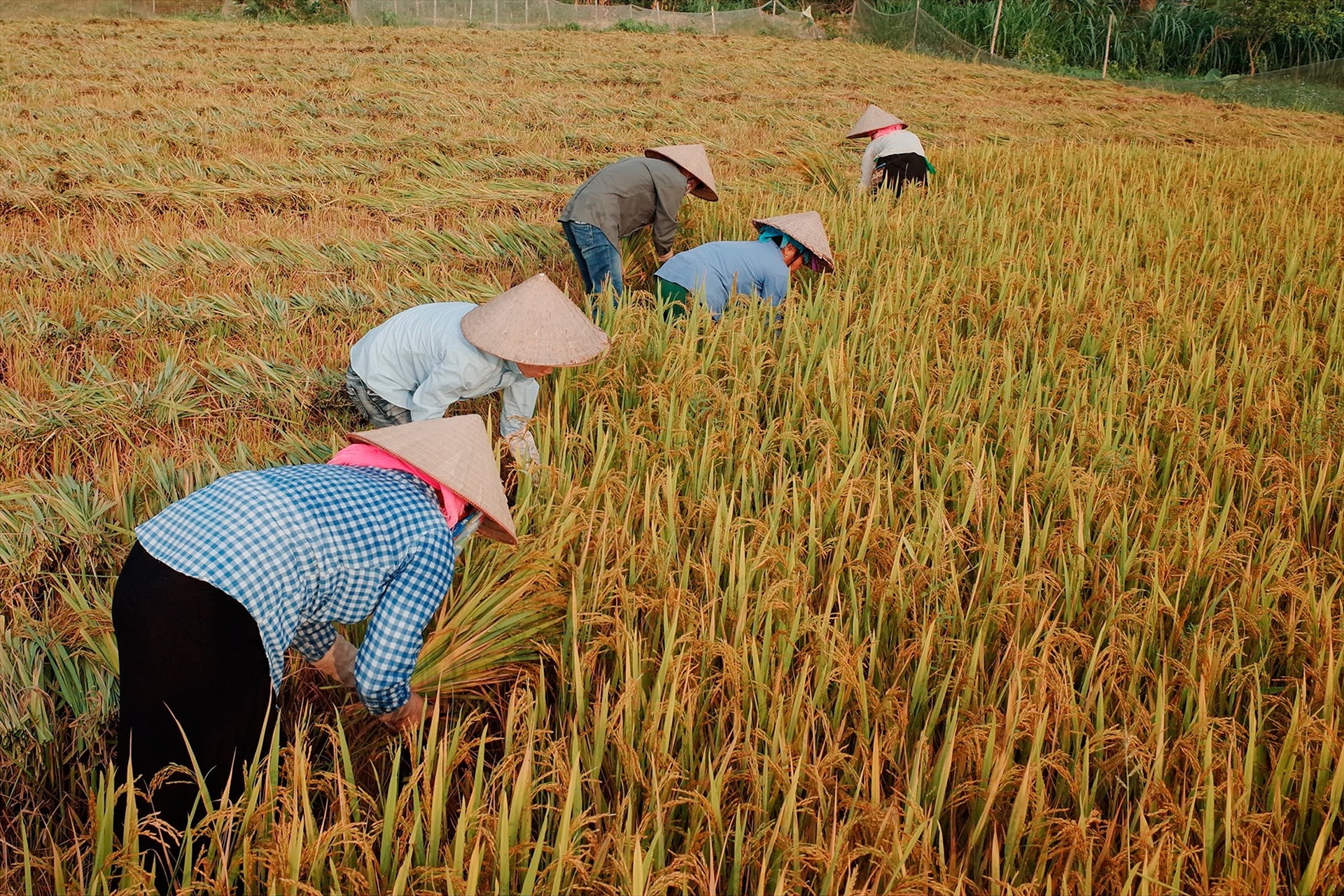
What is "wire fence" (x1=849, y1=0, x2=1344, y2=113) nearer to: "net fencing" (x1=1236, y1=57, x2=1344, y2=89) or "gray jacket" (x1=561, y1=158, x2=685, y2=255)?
"net fencing" (x1=1236, y1=57, x2=1344, y2=89)

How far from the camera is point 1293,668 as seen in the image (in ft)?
6.17

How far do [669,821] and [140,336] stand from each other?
3.03m

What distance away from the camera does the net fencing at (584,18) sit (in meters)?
18.2

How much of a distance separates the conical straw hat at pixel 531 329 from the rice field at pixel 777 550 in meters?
0.22

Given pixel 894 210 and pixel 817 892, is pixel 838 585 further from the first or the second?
pixel 894 210

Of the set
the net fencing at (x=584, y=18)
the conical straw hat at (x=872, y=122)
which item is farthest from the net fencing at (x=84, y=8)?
the conical straw hat at (x=872, y=122)

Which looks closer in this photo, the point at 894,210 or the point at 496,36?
the point at 894,210

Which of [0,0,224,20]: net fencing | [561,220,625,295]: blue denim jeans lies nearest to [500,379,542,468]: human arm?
[561,220,625,295]: blue denim jeans

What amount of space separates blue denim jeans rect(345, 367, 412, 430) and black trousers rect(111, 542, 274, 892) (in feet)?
4.32

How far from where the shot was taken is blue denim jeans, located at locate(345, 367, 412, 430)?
2.83 meters

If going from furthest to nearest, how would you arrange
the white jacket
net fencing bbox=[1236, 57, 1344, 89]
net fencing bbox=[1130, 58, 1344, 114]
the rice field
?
1. net fencing bbox=[1236, 57, 1344, 89]
2. net fencing bbox=[1130, 58, 1344, 114]
3. the white jacket
4. the rice field

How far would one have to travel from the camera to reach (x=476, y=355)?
103 inches

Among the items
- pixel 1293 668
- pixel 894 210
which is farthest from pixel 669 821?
pixel 894 210

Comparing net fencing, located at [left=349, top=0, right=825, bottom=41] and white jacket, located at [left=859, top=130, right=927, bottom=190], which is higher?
net fencing, located at [left=349, top=0, right=825, bottom=41]
